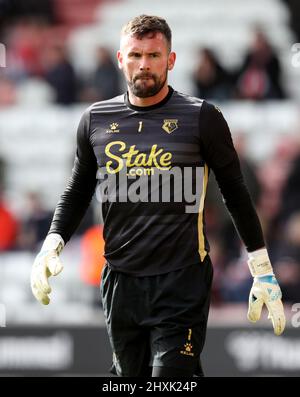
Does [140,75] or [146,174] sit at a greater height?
[140,75]

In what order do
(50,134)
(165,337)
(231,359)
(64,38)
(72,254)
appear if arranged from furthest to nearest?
1. (64,38)
2. (50,134)
3. (72,254)
4. (231,359)
5. (165,337)

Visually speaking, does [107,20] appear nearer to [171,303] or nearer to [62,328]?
[62,328]

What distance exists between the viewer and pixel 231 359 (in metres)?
9.45

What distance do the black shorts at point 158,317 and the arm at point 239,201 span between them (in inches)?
9.9

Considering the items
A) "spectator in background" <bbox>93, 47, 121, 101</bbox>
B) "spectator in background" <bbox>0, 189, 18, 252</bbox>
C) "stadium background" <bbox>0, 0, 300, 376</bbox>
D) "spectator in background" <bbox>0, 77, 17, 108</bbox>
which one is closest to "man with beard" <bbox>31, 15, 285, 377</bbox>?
"stadium background" <bbox>0, 0, 300, 376</bbox>

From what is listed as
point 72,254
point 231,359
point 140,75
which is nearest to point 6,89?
point 72,254

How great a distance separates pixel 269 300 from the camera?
5000mm

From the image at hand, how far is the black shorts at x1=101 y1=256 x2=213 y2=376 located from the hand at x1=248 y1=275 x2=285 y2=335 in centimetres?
26

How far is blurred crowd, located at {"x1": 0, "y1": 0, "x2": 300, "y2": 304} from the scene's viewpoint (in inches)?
398

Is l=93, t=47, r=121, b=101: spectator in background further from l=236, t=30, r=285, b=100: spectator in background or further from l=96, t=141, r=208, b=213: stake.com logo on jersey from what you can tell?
l=96, t=141, r=208, b=213: stake.com logo on jersey

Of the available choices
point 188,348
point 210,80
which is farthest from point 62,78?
point 188,348

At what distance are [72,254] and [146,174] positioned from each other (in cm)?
604
